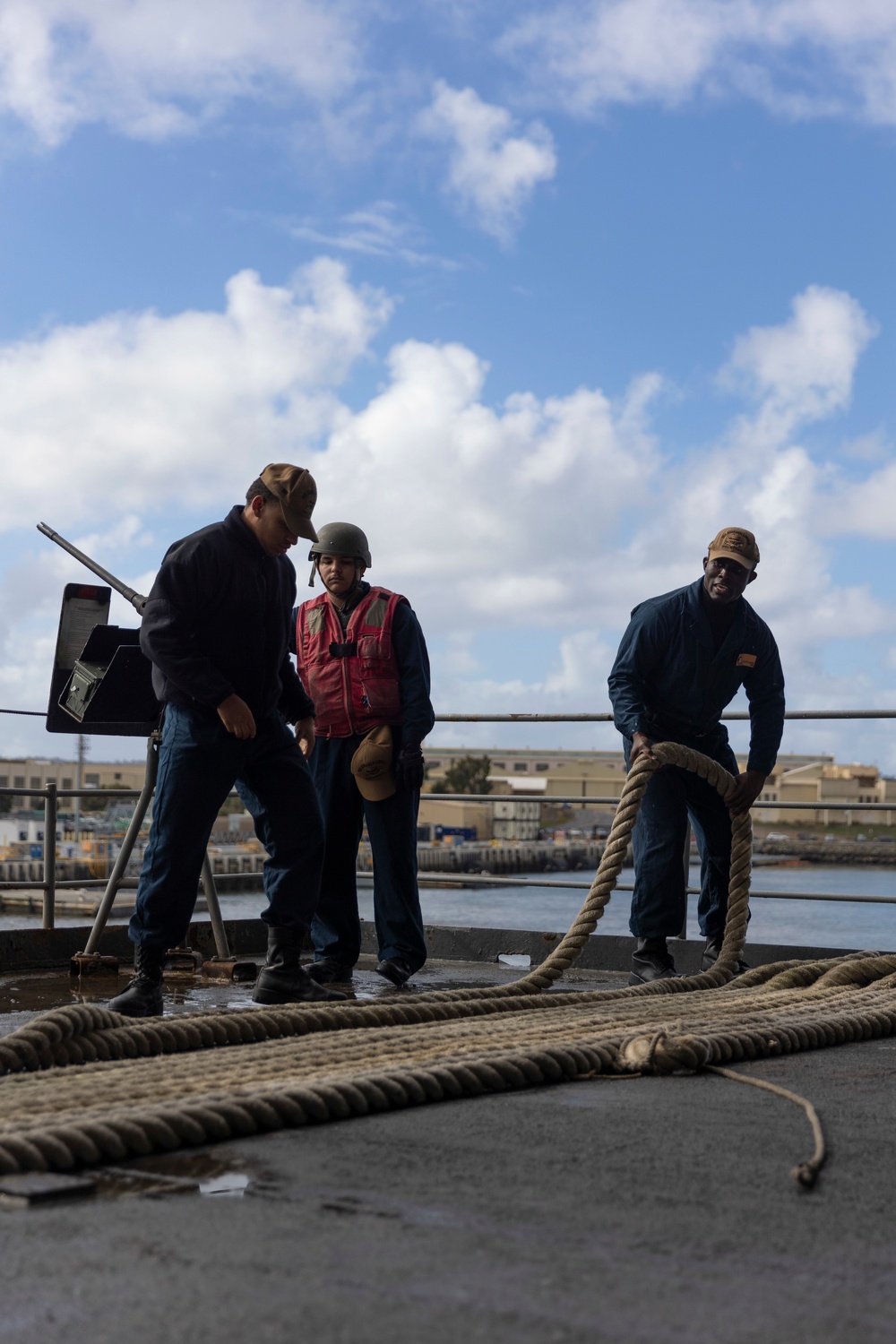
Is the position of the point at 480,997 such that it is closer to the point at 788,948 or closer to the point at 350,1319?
the point at 788,948

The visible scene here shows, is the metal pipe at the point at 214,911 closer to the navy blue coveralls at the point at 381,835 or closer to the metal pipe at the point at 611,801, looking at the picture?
the navy blue coveralls at the point at 381,835

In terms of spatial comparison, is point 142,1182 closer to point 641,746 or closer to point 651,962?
point 641,746

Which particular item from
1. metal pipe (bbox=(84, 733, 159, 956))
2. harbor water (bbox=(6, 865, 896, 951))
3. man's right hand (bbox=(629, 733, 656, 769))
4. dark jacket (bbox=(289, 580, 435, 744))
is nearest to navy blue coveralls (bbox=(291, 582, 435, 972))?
dark jacket (bbox=(289, 580, 435, 744))

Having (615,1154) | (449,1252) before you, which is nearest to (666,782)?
(615,1154)

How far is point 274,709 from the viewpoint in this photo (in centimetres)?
437

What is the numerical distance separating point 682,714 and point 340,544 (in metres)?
1.37

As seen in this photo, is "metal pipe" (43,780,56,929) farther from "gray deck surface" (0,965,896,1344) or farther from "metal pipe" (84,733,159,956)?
"gray deck surface" (0,965,896,1344)

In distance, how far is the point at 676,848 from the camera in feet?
17.4

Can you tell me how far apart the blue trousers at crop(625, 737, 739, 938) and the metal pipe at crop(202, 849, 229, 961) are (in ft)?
4.92

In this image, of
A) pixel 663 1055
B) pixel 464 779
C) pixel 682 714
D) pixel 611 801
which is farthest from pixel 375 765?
pixel 464 779

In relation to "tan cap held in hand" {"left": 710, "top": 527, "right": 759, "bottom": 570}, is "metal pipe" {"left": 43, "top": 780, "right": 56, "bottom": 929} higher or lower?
lower

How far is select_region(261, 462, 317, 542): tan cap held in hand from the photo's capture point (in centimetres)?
424

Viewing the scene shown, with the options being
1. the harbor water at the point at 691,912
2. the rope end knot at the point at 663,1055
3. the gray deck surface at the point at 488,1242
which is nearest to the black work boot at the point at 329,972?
the rope end knot at the point at 663,1055

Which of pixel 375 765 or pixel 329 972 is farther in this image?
pixel 329 972
